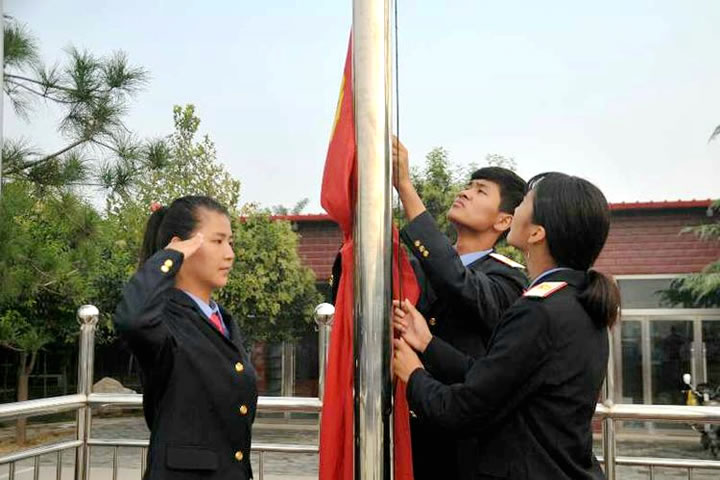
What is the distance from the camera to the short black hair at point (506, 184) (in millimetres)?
1594

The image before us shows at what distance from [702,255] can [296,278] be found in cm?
508

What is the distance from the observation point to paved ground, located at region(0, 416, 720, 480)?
23.0 feet

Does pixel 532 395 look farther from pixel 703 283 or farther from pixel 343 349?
pixel 703 283

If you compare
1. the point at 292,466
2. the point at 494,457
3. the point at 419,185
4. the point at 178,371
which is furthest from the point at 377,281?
the point at 419,185

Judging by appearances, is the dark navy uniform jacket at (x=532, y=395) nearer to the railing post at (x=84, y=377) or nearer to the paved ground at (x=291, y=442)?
the railing post at (x=84, y=377)

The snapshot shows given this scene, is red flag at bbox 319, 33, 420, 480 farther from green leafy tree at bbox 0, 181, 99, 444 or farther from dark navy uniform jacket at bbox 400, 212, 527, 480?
green leafy tree at bbox 0, 181, 99, 444

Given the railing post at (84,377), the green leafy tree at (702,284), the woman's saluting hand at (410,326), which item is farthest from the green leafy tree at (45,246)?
the green leafy tree at (702,284)

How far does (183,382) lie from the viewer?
1.38m

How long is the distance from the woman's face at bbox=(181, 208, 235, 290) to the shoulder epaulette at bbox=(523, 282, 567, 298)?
1.81 ft

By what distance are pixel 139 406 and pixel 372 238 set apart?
1.53 m

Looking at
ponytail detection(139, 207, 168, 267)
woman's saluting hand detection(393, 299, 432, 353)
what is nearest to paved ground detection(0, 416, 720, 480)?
ponytail detection(139, 207, 168, 267)

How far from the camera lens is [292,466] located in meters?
7.97

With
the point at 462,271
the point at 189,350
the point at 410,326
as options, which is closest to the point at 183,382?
the point at 189,350

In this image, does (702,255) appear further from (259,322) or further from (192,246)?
(192,246)
